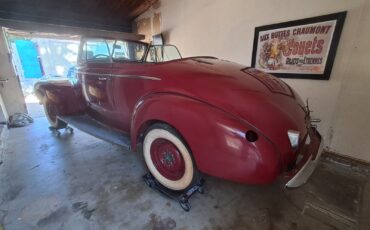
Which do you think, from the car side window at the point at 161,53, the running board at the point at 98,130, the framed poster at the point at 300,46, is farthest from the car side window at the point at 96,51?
the framed poster at the point at 300,46

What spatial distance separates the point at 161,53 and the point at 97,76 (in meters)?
0.98

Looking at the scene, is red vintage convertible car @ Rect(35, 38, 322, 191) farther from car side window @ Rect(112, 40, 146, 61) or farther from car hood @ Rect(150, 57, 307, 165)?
car side window @ Rect(112, 40, 146, 61)

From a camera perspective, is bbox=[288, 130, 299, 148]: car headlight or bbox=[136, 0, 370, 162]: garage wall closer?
bbox=[288, 130, 299, 148]: car headlight

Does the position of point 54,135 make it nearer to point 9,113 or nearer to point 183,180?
point 9,113

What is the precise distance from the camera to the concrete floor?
152cm

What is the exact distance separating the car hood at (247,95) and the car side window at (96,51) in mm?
1244

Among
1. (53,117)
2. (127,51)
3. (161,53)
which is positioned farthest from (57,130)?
(161,53)

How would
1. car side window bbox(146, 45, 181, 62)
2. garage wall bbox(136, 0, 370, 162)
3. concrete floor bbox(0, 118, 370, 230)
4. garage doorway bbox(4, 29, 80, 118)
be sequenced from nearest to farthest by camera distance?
1. concrete floor bbox(0, 118, 370, 230)
2. garage wall bbox(136, 0, 370, 162)
3. car side window bbox(146, 45, 181, 62)
4. garage doorway bbox(4, 29, 80, 118)

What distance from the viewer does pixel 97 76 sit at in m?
2.39

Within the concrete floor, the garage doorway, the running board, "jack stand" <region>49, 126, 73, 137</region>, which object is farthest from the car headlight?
the garage doorway

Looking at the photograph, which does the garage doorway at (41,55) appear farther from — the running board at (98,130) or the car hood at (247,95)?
the car hood at (247,95)

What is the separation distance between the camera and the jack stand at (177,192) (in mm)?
1659

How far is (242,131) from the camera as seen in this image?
1196 mm

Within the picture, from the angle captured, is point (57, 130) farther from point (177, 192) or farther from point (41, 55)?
point (41, 55)
